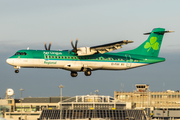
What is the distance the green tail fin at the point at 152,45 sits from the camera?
65688mm

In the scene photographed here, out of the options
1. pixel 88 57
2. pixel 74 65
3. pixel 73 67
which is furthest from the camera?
pixel 88 57

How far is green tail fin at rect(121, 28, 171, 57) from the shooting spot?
65.7 metres

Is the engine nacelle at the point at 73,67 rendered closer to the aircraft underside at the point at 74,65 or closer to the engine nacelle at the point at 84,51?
the aircraft underside at the point at 74,65

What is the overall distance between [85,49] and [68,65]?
4.78m

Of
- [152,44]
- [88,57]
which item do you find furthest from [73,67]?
[152,44]

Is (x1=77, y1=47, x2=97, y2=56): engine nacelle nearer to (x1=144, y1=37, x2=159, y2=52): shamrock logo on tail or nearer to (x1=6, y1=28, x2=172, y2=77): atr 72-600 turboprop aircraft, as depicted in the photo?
(x1=6, y1=28, x2=172, y2=77): atr 72-600 turboprop aircraft

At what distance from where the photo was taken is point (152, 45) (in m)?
66.7

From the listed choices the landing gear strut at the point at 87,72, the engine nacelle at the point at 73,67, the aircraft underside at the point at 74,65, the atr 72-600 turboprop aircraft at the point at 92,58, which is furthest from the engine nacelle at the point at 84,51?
the landing gear strut at the point at 87,72

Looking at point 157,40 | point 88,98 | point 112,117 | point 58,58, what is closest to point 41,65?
point 58,58

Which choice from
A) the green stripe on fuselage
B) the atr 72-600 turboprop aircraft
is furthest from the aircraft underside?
the green stripe on fuselage

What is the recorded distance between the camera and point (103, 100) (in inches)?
4161

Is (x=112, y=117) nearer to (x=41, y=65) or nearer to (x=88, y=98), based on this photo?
(x=88, y=98)

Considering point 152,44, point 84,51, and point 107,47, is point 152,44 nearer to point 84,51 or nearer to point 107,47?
point 107,47

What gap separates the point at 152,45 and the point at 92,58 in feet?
49.1
